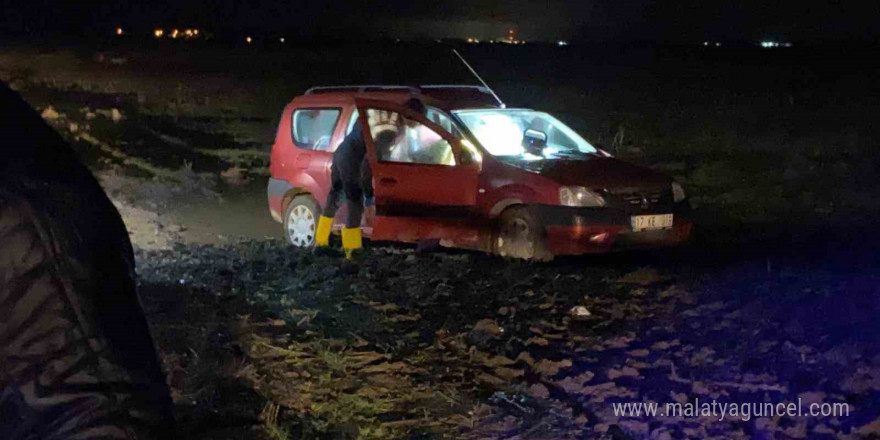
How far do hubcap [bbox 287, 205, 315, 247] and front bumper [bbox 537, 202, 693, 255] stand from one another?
253 centimetres

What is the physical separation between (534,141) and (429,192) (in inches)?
42.0

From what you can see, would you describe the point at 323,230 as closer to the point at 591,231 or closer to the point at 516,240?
the point at 516,240

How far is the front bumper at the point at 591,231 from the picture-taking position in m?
8.40

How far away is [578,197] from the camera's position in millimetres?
8445

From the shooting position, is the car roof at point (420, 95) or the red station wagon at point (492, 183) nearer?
the red station wagon at point (492, 183)

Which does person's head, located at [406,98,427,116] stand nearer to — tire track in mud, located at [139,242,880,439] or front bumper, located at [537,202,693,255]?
tire track in mud, located at [139,242,880,439]

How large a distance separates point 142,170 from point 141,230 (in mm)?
6352

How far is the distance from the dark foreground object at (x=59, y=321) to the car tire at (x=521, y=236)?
6.93 metres

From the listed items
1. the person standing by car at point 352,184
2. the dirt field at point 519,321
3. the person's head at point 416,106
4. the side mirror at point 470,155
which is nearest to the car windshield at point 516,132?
the side mirror at point 470,155

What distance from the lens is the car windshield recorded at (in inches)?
362

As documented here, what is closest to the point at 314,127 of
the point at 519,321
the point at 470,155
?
the point at 470,155

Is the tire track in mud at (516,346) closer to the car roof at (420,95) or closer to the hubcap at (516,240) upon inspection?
the hubcap at (516,240)

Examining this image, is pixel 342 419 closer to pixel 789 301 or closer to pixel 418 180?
pixel 789 301

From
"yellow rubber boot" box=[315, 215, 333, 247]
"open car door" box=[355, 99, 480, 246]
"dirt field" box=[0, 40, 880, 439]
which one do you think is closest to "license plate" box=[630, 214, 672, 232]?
"dirt field" box=[0, 40, 880, 439]
